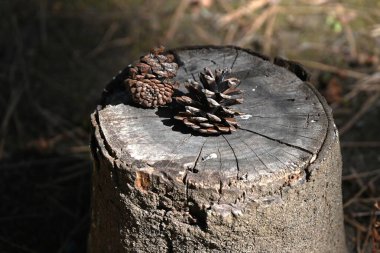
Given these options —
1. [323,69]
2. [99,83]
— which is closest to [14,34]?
[99,83]

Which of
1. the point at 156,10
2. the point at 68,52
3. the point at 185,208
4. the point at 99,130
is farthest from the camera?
the point at 156,10

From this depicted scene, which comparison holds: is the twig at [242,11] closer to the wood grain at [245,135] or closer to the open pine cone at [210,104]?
the wood grain at [245,135]

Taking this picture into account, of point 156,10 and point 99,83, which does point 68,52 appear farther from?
point 156,10

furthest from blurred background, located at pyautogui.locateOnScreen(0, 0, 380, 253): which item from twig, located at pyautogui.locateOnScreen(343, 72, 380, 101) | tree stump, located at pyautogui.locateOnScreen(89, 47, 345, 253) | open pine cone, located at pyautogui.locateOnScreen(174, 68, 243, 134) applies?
open pine cone, located at pyautogui.locateOnScreen(174, 68, 243, 134)

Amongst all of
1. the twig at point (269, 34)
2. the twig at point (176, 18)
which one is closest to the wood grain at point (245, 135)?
the twig at point (269, 34)

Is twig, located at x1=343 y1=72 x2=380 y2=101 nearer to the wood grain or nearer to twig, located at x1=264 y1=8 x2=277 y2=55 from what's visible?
twig, located at x1=264 y1=8 x2=277 y2=55

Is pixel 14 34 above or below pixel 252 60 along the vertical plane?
below
